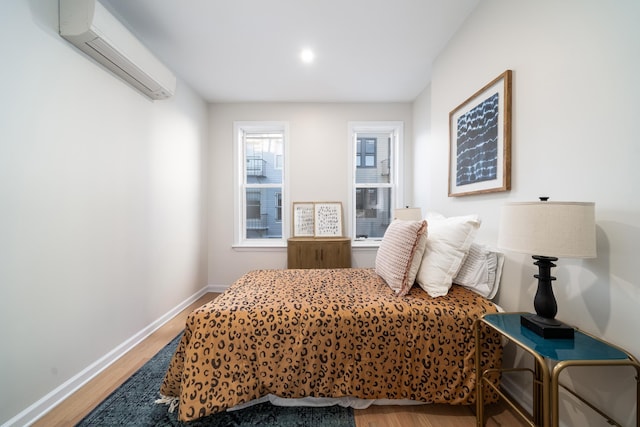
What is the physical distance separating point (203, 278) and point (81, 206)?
2.02 metres

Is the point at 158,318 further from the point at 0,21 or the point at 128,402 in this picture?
the point at 0,21

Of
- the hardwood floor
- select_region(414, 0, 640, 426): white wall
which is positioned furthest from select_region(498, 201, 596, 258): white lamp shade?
the hardwood floor

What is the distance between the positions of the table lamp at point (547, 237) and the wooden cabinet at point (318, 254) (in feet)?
7.11

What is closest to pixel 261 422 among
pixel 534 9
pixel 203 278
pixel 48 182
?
pixel 48 182

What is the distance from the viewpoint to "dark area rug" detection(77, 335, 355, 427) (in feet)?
4.45

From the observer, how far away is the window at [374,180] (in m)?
3.64

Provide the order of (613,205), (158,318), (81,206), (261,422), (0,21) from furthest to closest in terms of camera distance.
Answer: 1. (158,318)
2. (81,206)
3. (261,422)
4. (0,21)
5. (613,205)

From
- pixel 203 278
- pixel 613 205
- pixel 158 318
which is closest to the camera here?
pixel 613 205

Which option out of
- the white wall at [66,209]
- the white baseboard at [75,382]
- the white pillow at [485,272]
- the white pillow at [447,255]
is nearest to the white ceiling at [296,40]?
the white wall at [66,209]

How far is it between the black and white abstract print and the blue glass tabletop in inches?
39.7

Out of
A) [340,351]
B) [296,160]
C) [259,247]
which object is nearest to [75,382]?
[340,351]

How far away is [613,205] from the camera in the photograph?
102 cm

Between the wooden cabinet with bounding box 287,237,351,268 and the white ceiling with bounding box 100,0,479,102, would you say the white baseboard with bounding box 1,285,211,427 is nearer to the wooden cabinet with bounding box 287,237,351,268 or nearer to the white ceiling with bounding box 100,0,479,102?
the wooden cabinet with bounding box 287,237,351,268

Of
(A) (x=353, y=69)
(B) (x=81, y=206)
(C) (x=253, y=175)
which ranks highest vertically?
(A) (x=353, y=69)
